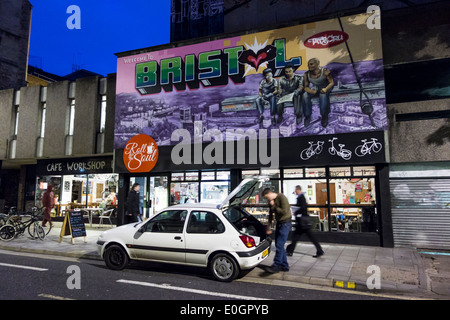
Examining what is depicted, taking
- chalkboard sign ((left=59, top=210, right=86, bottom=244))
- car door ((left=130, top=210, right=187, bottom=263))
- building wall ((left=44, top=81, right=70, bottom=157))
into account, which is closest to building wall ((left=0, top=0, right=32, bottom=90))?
building wall ((left=44, top=81, right=70, bottom=157))

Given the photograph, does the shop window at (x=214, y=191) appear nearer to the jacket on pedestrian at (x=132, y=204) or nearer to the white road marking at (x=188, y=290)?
the jacket on pedestrian at (x=132, y=204)

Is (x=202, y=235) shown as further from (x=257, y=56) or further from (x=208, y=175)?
(x=257, y=56)

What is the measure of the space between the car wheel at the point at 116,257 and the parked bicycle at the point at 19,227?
588cm

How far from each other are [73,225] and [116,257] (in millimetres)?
4328

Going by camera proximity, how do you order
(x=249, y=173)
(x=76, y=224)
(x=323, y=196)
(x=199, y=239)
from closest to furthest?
(x=199, y=239) < (x=76, y=224) < (x=323, y=196) < (x=249, y=173)

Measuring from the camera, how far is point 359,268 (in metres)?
7.09

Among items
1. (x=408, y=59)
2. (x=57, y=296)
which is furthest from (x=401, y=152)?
(x=57, y=296)

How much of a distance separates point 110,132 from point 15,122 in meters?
7.23

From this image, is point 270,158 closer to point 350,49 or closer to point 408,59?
point 350,49

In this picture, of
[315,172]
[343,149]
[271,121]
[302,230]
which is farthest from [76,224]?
[343,149]

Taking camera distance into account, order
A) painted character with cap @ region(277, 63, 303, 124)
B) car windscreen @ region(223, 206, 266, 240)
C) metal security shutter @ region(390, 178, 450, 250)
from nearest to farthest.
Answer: car windscreen @ region(223, 206, 266, 240) → metal security shutter @ region(390, 178, 450, 250) → painted character with cap @ region(277, 63, 303, 124)

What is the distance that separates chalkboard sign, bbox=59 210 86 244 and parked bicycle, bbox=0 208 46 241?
1.59 m

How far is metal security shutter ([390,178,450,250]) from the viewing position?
9.47 meters

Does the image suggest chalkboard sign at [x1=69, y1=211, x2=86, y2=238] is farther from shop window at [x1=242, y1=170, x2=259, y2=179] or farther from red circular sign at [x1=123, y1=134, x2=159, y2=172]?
shop window at [x1=242, y1=170, x2=259, y2=179]
